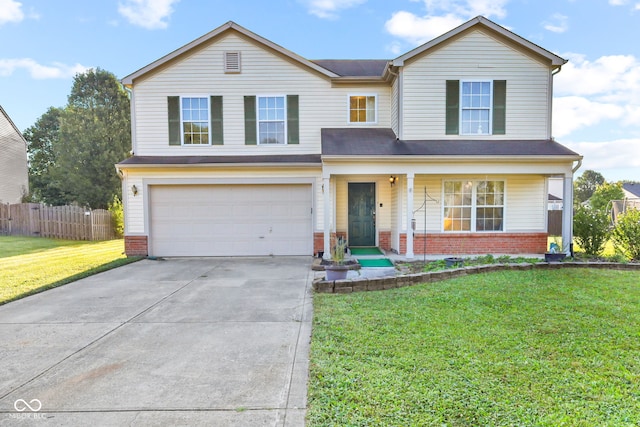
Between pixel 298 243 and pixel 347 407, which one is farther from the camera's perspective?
pixel 298 243

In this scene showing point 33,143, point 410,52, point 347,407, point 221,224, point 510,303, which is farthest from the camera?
point 33,143

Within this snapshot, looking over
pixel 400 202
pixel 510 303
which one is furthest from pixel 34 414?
pixel 400 202

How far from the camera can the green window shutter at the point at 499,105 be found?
33.5 feet

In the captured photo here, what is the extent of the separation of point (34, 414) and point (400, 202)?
9.01 meters

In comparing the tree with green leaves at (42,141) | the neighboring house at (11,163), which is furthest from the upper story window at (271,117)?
the tree with green leaves at (42,141)

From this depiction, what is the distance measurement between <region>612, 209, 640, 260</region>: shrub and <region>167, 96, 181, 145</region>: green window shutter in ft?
42.9

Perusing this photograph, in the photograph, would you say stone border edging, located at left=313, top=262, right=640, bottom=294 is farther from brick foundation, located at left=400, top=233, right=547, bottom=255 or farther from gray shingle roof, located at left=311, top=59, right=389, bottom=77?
gray shingle roof, located at left=311, top=59, right=389, bottom=77

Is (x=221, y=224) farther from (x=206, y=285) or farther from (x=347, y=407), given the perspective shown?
(x=347, y=407)

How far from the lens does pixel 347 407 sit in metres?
2.64

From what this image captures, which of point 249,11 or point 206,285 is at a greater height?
point 249,11

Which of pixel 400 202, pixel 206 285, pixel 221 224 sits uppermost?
pixel 400 202

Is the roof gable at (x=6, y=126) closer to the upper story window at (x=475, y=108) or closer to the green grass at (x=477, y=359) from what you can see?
the green grass at (x=477, y=359)

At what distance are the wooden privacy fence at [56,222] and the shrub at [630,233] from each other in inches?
786

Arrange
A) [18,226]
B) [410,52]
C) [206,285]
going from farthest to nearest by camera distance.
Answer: [18,226], [410,52], [206,285]
